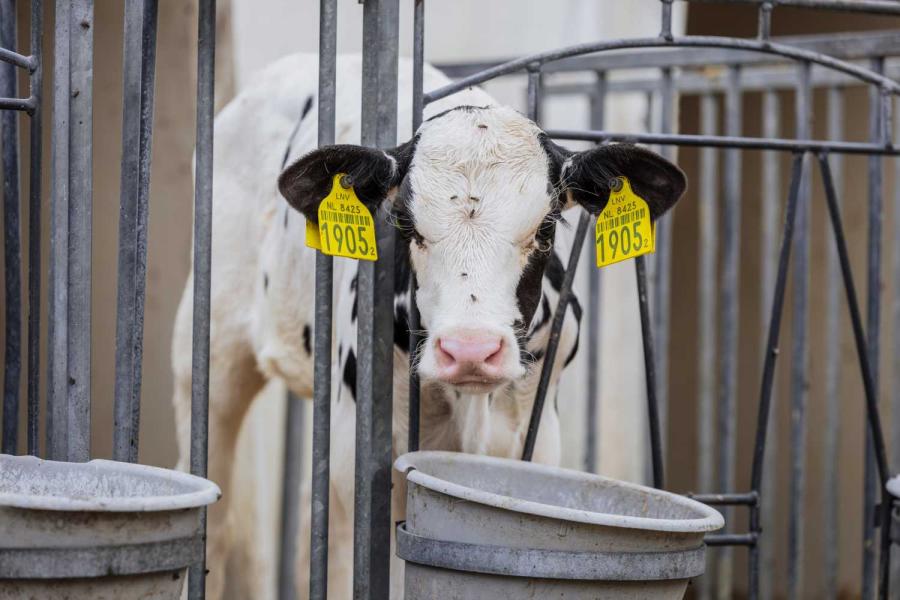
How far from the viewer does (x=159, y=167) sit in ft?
18.6

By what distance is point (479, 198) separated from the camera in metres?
2.86

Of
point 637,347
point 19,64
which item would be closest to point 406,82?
point 19,64

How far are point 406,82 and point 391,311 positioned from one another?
1491mm

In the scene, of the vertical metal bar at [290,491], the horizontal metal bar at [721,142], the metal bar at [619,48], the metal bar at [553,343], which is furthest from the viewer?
the vertical metal bar at [290,491]

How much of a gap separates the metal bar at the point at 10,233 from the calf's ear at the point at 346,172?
607mm

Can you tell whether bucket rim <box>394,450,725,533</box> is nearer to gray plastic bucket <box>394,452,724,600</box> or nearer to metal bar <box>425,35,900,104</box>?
gray plastic bucket <box>394,452,724,600</box>

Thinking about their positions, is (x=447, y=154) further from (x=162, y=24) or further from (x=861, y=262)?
(x=861, y=262)

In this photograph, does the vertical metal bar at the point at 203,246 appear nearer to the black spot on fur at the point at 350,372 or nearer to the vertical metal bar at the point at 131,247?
the vertical metal bar at the point at 131,247

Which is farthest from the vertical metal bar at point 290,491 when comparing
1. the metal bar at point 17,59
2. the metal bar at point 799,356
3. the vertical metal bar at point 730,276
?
the metal bar at point 17,59

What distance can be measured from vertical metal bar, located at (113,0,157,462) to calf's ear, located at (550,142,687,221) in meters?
1.03

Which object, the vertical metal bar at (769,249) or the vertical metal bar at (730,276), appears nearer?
the vertical metal bar at (730,276)

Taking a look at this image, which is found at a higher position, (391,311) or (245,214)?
(245,214)

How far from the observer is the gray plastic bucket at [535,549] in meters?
2.23

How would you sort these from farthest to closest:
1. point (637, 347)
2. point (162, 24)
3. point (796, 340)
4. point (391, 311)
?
point (637, 347), point (162, 24), point (796, 340), point (391, 311)
